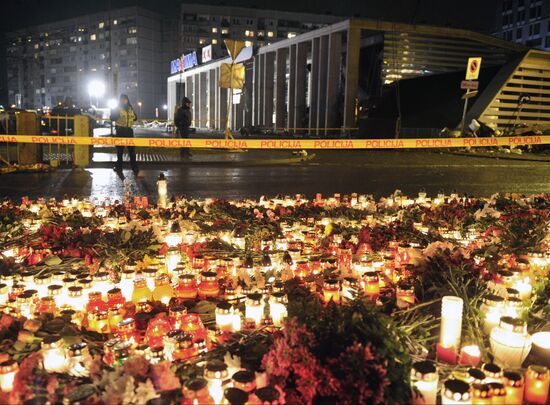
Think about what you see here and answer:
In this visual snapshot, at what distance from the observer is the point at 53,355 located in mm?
2686

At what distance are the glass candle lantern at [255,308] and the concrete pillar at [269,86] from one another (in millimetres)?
44404

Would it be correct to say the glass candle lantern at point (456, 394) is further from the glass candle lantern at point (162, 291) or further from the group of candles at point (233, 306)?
the glass candle lantern at point (162, 291)

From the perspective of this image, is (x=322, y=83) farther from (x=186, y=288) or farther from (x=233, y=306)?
(x=233, y=306)

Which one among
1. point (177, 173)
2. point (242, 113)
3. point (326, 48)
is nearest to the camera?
point (177, 173)

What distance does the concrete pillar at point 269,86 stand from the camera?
153ft

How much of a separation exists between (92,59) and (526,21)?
9216cm

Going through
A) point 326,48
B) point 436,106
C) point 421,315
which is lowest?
point 421,315

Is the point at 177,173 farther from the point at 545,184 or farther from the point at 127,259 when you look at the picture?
the point at 127,259

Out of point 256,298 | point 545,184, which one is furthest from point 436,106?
point 256,298

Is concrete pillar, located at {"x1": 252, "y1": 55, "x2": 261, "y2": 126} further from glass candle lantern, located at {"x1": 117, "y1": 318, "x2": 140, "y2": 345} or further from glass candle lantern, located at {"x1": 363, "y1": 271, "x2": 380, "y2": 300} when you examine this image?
glass candle lantern, located at {"x1": 117, "y1": 318, "x2": 140, "y2": 345}

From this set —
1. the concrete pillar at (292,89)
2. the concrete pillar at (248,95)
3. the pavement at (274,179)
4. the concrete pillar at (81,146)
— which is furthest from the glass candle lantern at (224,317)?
the concrete pillar at (248,95)

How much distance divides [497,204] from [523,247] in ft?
7.91

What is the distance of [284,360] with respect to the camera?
2307mm

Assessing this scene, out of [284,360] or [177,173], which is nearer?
[284,360]
